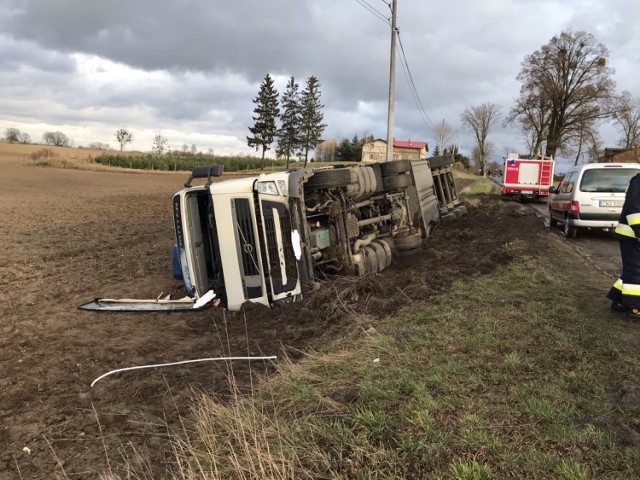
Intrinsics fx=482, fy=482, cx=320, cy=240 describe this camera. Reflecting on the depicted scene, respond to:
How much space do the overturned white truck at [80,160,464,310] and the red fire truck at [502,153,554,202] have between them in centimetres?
1774

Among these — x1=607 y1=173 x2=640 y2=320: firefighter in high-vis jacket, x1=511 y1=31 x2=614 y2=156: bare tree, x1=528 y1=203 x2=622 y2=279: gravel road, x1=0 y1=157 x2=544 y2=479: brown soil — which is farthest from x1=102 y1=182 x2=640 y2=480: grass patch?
x1=511 y1=31 x2=614 y2=156: bare tree

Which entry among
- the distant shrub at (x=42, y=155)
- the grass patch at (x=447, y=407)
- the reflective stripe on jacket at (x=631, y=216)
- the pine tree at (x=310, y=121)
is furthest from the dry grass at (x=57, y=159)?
the reflective stripe on jacket at (x=631, y=216)

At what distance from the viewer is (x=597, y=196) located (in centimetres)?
1041

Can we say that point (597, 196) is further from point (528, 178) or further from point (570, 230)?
point (528, 178)

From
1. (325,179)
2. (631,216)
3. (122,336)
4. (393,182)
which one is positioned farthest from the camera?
(393,182)

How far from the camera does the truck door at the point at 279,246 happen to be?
6.56 meters

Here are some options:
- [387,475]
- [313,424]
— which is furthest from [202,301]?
[387,475]

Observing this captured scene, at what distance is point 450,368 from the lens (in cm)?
353

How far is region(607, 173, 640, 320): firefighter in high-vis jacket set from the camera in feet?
15.6

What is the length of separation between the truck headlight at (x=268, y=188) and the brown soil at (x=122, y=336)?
1477mm

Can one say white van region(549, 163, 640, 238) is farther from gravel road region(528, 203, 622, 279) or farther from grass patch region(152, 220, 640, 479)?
grass patch region(152, 220, 640, 479)

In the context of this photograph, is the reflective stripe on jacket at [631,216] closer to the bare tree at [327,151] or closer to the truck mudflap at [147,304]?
the truck mudflap at [147,304]

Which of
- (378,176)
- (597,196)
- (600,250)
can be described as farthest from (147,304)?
(597,196)

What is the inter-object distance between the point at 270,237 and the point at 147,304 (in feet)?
7.65
